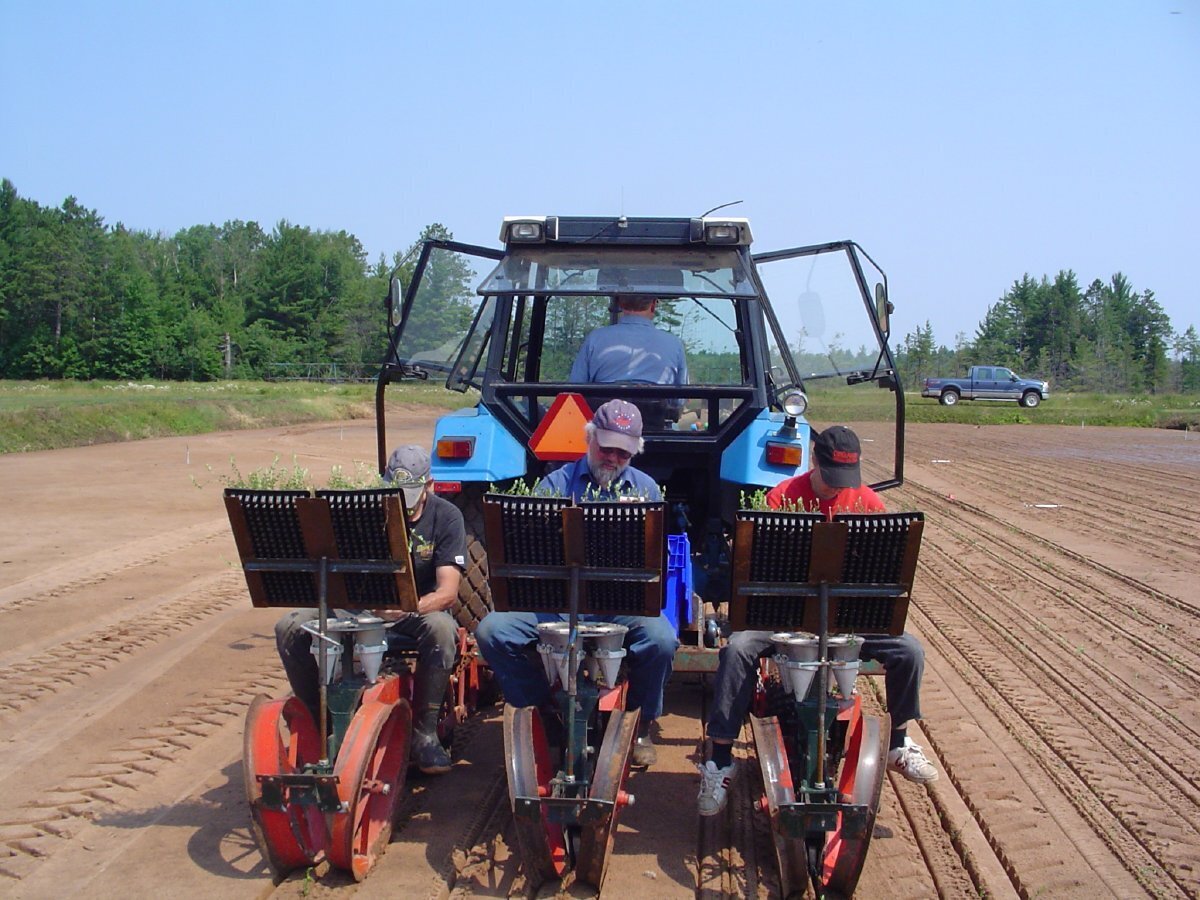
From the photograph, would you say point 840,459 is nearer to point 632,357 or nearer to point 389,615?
point 632,357

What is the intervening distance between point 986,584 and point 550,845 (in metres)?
6.99

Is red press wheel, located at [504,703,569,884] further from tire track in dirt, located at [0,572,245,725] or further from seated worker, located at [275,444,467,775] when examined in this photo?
tire track in dirt, located at [0,572,245,725]

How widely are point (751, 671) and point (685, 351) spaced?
8.34 feet

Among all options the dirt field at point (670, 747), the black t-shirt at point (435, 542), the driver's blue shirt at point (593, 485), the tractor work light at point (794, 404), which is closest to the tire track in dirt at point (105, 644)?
the dirt field at point (670, 747)

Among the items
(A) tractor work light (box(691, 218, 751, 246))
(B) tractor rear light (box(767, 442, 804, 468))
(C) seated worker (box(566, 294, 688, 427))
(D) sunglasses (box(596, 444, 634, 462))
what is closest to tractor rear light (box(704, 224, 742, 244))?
(A) tractor work light (box(691, 218, 751, 246))

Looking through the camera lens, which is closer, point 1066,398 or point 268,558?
point 268,558

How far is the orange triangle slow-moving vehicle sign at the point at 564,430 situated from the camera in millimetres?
5875

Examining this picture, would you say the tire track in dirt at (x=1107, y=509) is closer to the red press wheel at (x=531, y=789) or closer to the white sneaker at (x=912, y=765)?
the white sneaker at (x=912, y=765)

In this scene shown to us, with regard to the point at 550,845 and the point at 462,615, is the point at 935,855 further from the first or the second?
the point at 462,615

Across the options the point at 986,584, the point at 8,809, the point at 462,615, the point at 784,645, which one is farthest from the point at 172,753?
the point at 986,584

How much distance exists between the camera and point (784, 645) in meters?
4.61

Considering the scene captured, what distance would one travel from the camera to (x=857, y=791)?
14.5 ft

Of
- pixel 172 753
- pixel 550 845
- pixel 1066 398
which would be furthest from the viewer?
pixel 1066 398

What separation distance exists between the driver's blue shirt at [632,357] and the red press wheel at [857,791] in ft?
8.15
